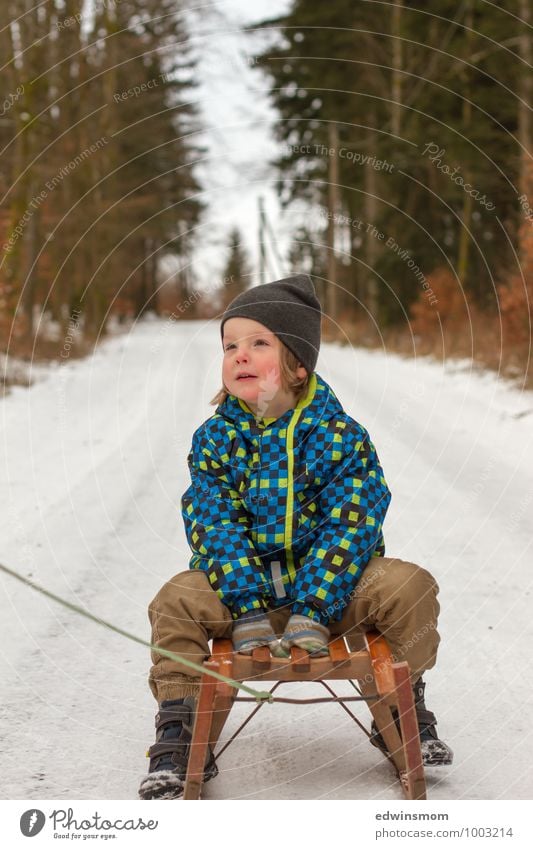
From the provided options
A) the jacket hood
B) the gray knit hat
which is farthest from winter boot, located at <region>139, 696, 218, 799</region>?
the gray knit hat

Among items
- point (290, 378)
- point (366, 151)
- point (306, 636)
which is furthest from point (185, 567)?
point (366, 151)

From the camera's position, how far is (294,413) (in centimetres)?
239

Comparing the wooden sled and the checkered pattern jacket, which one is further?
the checkered pattern jacket

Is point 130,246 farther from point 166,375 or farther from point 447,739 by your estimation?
point 447,739

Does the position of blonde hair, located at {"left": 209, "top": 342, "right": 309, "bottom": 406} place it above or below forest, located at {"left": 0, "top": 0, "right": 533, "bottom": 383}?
below

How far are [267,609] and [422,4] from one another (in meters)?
16.7

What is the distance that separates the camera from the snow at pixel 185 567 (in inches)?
93.1

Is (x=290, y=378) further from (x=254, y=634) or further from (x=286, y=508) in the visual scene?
(x=254, y=634)

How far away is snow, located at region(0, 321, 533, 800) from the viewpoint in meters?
2.37

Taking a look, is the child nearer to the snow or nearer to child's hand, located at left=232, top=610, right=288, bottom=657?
child's hand, located at left=232, top=610, right=288, bottom=657

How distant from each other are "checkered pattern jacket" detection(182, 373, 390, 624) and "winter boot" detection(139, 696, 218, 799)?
253mm

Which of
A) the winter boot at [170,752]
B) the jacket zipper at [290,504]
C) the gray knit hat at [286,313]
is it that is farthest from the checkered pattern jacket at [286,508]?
the winter boot at [170,752]

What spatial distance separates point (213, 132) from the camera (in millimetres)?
3789

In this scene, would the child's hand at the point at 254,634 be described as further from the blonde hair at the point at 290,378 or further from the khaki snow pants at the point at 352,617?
the blonde hair at the point at 290,378
